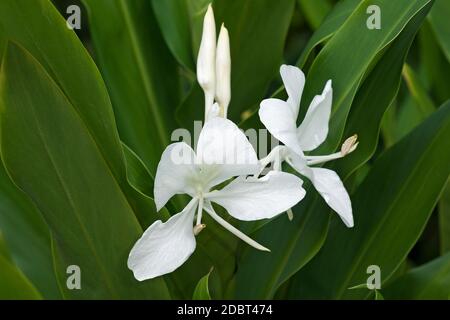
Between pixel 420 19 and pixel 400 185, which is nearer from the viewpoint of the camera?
pixel 420 19

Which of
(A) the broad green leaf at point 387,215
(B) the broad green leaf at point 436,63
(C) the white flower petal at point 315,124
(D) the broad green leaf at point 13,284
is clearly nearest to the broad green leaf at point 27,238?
(D) the broad green leaf at point 13,284

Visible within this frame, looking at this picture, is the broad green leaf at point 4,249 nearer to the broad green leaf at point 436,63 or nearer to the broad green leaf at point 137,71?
the broad green leaf at point 137,71

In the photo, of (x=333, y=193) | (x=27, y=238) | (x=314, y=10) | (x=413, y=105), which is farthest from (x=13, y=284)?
(x=413, y=105)

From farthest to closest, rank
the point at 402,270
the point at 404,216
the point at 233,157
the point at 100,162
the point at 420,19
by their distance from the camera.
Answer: the point at 402,270
the point at 404,216
the point at 420,19
the point at 100,162
the point at 233,157

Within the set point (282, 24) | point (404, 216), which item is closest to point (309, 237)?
point (404, 216)

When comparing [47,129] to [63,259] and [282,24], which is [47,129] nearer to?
[63,259]

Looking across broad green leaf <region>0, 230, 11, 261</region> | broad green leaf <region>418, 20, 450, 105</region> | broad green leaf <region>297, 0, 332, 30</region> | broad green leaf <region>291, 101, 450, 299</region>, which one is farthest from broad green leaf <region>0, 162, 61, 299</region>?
broad green leaf <region>418, 20, 450, 105</region>

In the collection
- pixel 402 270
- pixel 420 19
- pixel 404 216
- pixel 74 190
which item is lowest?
pixel 402 270
